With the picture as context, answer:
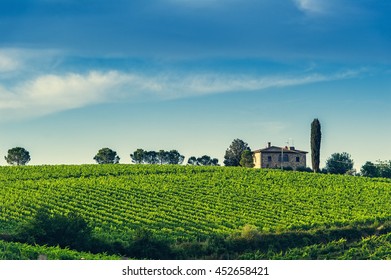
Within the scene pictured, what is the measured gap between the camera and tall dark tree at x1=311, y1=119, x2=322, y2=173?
6900 centimetres

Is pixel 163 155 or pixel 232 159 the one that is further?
pixel 163 155

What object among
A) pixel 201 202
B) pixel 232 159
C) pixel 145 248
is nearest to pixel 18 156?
pixel 232 159

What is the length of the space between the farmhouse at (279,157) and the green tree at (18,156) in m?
40.8

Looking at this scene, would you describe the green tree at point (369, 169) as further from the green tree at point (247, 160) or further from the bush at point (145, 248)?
the bush at point (145, 248)

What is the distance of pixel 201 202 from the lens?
43375 mm

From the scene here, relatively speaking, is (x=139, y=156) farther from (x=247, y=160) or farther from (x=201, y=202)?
(x=201, y=202)

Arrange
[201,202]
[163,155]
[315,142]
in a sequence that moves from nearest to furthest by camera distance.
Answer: [201,202] < [315,142] < [163,155]

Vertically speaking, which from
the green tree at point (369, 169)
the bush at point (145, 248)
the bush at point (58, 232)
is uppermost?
the green tree at point (369, 169)

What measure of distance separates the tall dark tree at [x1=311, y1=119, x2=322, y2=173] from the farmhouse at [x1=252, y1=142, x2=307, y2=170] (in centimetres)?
1923

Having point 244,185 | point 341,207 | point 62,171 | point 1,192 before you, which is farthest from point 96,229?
point 62,171

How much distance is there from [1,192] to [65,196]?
18.2 feet

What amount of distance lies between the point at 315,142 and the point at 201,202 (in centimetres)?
2944

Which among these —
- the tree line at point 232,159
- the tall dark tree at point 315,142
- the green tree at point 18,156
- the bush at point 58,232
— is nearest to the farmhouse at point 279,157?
the tree line at point 232,159

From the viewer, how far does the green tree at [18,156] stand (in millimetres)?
107000
